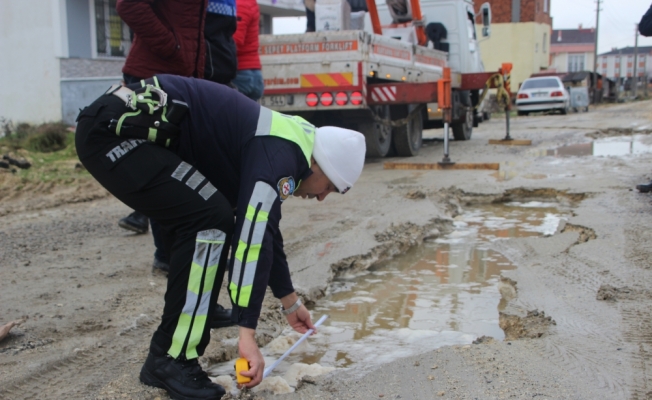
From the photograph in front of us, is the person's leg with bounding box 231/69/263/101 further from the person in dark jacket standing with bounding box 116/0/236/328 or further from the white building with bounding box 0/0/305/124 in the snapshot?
the white building with bounding box 0/0/305/124

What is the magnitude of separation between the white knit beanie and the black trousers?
1.23 feet

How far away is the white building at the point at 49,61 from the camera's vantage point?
1259 cm

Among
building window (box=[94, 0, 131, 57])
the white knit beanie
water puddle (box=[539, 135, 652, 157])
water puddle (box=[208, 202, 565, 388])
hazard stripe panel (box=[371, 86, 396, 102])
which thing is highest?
building window (box=[94, 0, 131, 57])

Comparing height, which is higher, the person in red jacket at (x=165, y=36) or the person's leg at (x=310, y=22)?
the person's leg at (x=310, y=22)

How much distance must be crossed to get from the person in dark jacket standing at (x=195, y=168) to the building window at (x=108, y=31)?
11.7 meters

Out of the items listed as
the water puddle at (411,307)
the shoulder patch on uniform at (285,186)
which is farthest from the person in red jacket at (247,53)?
the shoulder patch on uniform at (285,186)

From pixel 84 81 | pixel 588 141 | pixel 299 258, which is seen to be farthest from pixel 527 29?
pixel 299 258

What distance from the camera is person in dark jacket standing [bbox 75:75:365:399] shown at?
2.26 meters

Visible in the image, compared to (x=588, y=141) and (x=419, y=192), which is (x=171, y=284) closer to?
(x=419, y=192)

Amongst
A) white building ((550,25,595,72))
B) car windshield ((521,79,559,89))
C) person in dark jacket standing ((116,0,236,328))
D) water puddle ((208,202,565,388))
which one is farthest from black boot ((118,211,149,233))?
white building ((550,25,595,72))

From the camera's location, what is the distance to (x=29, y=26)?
12.7 m

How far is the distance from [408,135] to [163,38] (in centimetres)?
697

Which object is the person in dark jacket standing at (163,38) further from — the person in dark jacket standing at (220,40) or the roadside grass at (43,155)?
the roadside grass at (43,155)

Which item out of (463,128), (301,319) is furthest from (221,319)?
(463,128)
